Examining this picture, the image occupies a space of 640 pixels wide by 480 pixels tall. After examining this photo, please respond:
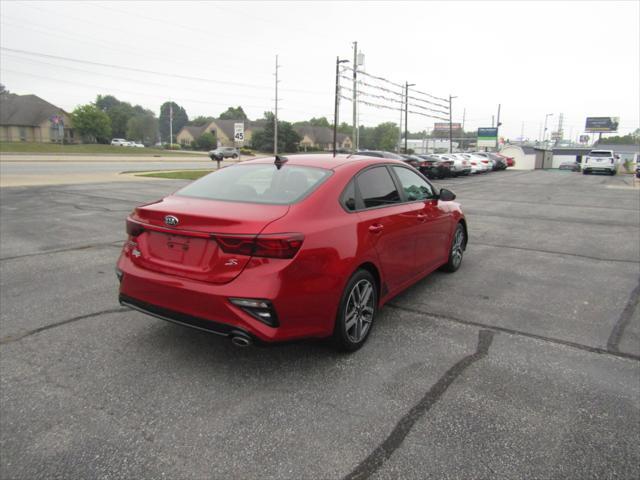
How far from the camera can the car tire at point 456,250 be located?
5.92 metres

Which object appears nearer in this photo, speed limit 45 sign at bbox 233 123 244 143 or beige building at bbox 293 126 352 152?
speed limit 45 sign at bbox 233 123 244 143

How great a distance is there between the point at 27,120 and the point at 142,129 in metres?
47.9

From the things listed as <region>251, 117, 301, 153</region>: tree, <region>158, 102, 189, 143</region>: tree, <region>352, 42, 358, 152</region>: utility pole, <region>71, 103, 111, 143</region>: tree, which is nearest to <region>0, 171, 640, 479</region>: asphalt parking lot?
<region>352, 42, 358, 152</region>: utility pole

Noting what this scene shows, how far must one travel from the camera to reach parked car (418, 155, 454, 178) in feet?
90.6

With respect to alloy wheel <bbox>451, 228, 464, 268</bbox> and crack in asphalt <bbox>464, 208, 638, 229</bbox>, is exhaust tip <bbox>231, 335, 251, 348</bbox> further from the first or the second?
crack in asphalt <bbox>464, 208, 638, 229</bbox>

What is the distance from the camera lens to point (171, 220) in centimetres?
324

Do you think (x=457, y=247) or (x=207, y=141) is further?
(x=207, y=141)

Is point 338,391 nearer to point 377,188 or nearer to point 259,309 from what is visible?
point 259,309

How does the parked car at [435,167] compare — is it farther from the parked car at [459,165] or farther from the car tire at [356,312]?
the car tire at [356,312]

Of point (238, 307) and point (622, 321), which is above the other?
point (238, 307)

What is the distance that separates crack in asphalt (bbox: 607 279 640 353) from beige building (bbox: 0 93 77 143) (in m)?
84.1

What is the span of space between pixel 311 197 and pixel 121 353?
76.5 inches

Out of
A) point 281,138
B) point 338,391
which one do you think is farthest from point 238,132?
point 281,138

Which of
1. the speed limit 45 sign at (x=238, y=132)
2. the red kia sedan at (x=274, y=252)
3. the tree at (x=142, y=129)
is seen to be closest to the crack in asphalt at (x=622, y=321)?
the red kia sedan at (x=274, y=252)
